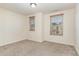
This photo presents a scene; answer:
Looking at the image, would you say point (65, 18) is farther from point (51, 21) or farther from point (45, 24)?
point (45, 24)

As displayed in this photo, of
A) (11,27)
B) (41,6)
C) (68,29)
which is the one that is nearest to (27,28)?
(11,27)

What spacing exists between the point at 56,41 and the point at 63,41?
0.43 m

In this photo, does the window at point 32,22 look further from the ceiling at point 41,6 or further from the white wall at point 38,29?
the ceiling at point 41,6

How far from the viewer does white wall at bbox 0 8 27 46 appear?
11.5 feet

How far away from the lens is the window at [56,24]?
3.82m

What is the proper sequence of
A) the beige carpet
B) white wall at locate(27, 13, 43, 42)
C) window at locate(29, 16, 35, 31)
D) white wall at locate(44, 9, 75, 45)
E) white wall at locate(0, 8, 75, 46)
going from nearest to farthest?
the beige carpet < white wall at locate(44, 9, 75, 45) < white wall at locate(0, 8, 75, 46) < white wall at locate(27, 13, 43, 42) < window at locate(29, 16, 35, 31)

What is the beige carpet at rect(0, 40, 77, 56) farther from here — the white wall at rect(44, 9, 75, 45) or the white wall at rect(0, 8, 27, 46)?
the white wall at rect(0, 8, 27, 46)

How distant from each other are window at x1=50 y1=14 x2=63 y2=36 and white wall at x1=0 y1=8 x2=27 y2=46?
6.10 ft

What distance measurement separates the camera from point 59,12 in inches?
Answer: 150

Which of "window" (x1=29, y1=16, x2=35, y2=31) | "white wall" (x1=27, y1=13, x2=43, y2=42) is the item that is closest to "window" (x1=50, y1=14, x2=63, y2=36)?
"white wall" (x1=27, y1=13, x2=43, y2=42)

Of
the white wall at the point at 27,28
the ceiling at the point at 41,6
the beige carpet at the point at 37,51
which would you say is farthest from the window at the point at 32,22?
the beige carpet at the point at 37,51

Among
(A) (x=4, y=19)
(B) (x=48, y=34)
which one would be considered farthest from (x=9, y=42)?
(B) (x=48, y=34)

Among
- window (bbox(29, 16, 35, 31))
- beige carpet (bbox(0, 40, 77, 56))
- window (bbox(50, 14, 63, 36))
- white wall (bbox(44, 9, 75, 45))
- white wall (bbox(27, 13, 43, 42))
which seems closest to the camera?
beige carpet (bbox(0, 40, 77, 56))

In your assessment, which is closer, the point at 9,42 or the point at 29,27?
the point at 9,42
